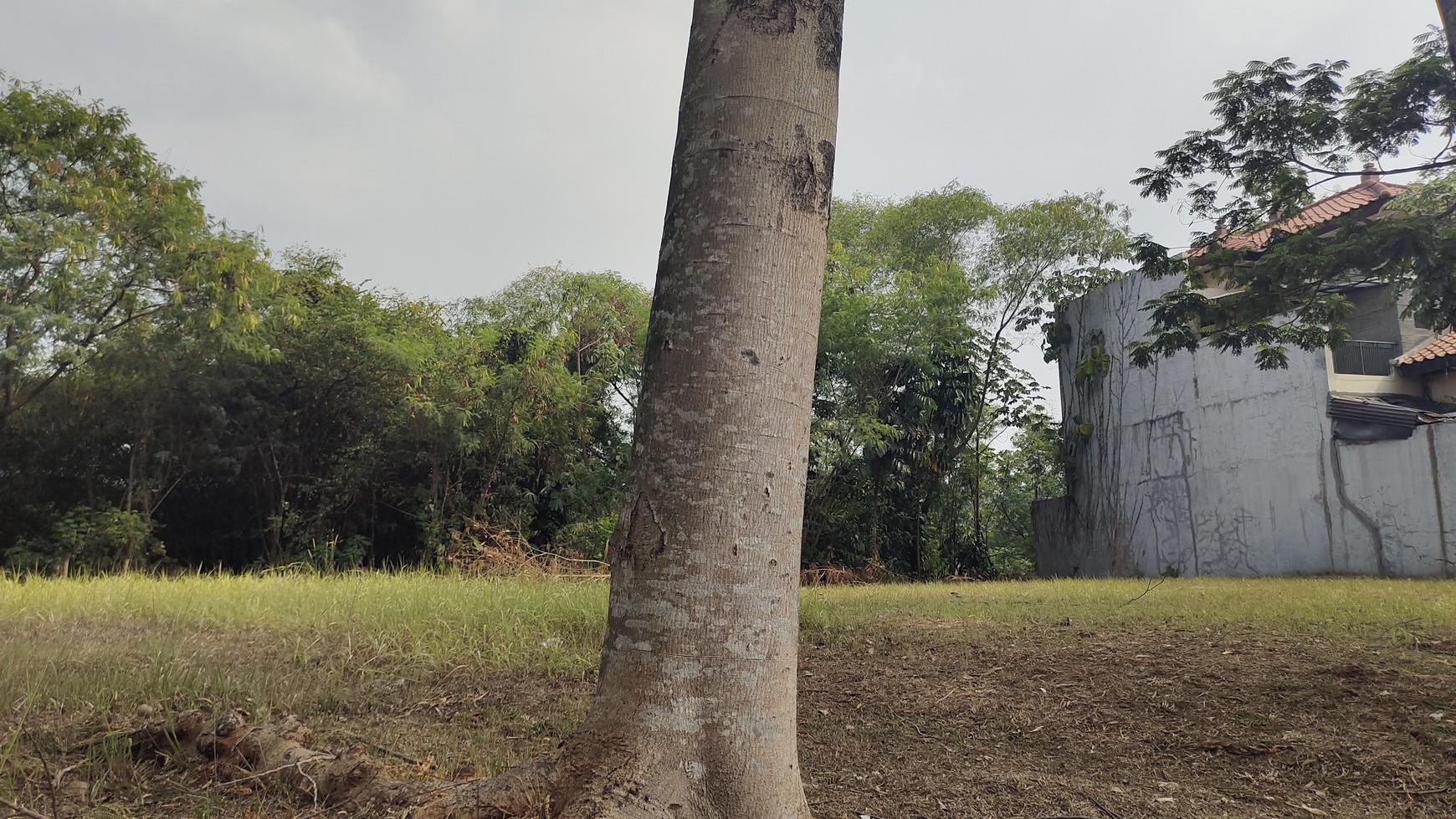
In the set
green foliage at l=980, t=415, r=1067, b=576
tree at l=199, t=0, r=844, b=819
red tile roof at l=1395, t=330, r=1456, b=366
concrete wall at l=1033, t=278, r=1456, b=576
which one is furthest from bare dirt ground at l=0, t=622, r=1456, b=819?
green foliage at l=980, t=415, r=1067, b=576

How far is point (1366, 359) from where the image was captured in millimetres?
12500

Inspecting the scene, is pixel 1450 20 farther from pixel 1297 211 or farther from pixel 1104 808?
pixel 1104 808

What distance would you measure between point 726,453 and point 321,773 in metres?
1.27

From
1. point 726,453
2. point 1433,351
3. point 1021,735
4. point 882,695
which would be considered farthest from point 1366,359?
point 726,453

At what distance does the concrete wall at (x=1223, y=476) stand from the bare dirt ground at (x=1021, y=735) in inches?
259

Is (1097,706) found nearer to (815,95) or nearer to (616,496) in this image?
(815,95)

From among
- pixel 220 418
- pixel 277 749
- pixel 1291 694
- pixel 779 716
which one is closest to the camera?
pixel 779 716

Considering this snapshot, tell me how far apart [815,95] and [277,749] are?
215 cm

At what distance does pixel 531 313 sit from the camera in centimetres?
1379

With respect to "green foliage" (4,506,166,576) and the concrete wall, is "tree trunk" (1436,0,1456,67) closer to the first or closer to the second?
the concrete wall

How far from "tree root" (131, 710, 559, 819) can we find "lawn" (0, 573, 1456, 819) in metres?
0.06

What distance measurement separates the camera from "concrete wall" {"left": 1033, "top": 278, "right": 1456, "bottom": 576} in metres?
10.4

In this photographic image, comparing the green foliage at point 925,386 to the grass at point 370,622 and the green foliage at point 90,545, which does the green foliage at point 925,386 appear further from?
the green foliage at point 90,545

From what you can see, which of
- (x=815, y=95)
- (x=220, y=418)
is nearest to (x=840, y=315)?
(x=220, y=418)
